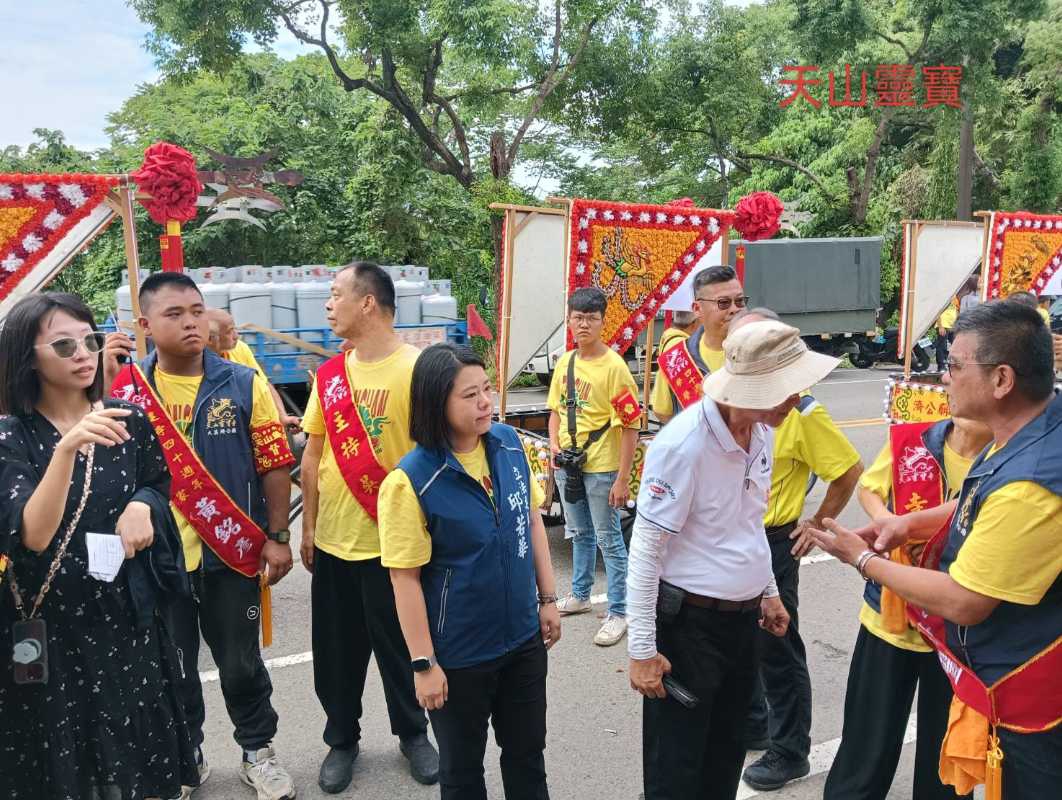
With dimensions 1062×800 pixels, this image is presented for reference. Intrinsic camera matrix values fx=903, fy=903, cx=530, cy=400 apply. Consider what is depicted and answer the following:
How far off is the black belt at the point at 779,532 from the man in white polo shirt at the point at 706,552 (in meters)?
0.77

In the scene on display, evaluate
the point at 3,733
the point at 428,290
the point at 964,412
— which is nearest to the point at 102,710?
the point at 3,733

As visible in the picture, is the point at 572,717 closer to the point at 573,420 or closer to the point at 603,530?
the point at 603,530

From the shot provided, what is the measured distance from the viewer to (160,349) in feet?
10.8

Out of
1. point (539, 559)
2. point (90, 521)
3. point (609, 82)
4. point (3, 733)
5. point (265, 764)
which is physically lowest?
point (265, 764)

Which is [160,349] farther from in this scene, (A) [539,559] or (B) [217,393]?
(A) [539,559]

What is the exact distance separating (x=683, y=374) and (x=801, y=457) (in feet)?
3.66

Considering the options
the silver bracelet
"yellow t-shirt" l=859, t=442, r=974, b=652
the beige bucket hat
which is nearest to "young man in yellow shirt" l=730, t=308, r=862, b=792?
"yellow t-shirt" l=859, t=442, r=974, b=652

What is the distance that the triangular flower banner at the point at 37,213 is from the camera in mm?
4031

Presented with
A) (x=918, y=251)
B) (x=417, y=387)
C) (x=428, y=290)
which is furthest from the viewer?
(x=428, y=290)

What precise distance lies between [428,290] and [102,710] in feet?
30.8

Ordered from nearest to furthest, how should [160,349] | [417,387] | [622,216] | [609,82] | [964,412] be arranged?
[964,412] → [417,387] → [160,349] → [622,216] → [609,82]

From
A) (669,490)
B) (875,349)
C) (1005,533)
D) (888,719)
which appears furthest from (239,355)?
(875,349)

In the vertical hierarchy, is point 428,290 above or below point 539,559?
above

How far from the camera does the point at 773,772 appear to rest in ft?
11.4
